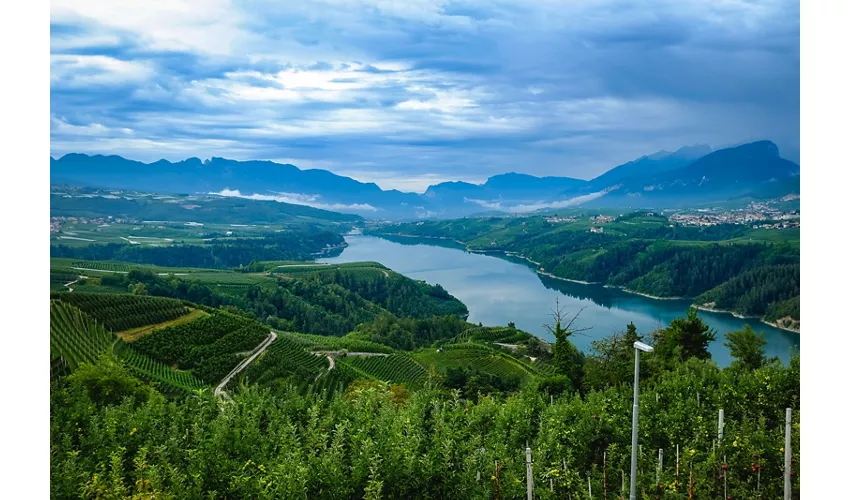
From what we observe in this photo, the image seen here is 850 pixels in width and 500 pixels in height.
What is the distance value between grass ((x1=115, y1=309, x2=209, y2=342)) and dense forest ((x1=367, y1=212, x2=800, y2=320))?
46.0ft

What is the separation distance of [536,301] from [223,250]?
27982mm

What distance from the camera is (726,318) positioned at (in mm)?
22672

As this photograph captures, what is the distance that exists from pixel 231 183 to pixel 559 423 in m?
134

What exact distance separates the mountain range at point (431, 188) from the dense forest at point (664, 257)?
16440mm

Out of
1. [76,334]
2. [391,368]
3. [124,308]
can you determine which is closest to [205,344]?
[124,308]

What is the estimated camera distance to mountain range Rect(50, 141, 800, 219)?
246ft

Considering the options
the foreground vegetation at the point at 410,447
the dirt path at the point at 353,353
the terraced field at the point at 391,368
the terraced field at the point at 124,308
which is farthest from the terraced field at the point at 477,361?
the foreground vegetation at the point at 410,447

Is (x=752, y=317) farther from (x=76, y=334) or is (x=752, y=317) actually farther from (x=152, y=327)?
(x=76, y=334)

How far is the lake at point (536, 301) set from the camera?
21.4 metres

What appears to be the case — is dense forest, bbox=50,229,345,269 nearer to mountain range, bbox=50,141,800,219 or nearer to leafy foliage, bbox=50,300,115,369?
leafy foliage, bbox=50,300,115,369

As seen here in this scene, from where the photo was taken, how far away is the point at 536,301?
103ft
